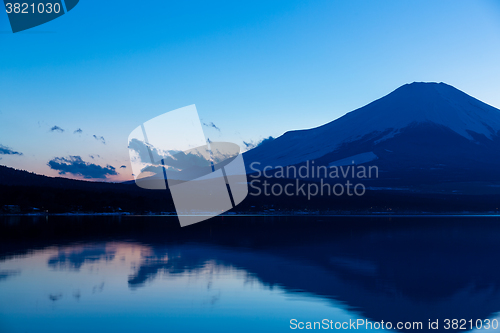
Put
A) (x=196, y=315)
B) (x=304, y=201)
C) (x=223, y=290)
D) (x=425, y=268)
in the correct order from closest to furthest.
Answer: (x=196, y=315)
(x=223, y=290)
(x=425, y=268)
(x=304, y=201)

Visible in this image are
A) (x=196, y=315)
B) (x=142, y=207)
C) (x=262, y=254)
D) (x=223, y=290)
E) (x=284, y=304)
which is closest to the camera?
(x=196, y=315)

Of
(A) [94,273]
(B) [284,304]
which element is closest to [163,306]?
(B) [284,304]

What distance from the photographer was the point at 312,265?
22.2 m

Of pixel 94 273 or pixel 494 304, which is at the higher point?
pixel 94 273

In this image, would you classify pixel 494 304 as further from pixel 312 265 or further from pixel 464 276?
pixel 312 265

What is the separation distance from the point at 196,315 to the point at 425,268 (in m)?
13.7

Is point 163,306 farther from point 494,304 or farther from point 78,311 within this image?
point 494,304

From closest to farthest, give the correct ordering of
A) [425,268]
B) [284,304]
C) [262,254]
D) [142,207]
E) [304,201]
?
[284,304], [425,268], [262,254], [142,207], [304,201]

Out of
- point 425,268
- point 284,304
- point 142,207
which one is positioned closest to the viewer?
point 284,304

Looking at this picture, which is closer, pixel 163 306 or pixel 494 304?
pixel 163 306

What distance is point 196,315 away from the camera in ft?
42.2

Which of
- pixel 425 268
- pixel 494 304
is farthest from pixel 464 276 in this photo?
pixel 494 304

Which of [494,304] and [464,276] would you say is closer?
[494,304]

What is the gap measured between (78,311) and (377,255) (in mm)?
18753
